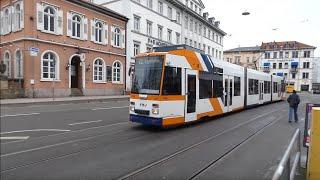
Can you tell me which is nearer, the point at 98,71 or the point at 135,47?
the point at 98,71

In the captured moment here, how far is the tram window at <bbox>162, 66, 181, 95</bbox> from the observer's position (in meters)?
11.4

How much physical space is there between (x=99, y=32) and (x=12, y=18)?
934cm

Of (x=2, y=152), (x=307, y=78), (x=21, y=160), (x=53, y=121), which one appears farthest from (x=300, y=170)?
(x=307, y=78)

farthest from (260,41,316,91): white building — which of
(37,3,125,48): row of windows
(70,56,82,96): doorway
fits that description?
(70,56,82,96): doorway

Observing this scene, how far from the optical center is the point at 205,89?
46.2 ft

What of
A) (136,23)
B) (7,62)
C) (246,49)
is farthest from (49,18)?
(246,49)

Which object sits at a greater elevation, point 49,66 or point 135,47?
point 135,47

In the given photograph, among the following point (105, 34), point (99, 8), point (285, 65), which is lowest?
point (105, 34)

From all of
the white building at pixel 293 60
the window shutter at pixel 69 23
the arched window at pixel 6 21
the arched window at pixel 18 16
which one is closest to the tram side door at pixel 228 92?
the window shutter at pixel 69 23

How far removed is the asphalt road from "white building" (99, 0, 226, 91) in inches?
744

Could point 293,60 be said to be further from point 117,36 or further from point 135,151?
point 135,151

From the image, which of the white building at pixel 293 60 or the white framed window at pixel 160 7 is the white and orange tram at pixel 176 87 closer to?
the white framed window at pixel 160 7

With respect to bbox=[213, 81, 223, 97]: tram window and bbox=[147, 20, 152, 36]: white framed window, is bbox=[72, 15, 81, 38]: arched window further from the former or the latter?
bbox=[213, 81, 223, 97]: tram window

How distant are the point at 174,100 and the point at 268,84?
19.1m
